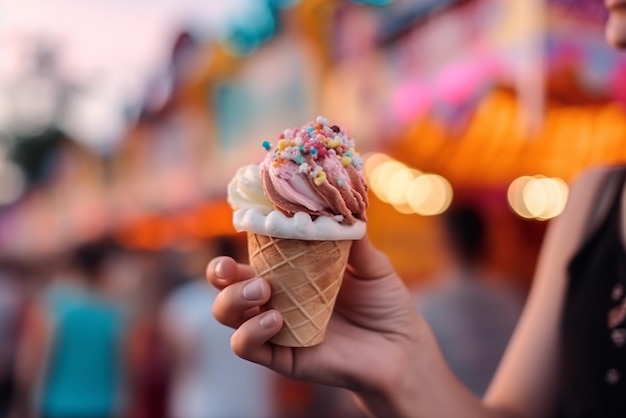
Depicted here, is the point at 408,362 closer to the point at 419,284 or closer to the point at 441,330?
the point at 441,330

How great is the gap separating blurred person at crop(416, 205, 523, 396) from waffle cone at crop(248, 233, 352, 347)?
2023 mm

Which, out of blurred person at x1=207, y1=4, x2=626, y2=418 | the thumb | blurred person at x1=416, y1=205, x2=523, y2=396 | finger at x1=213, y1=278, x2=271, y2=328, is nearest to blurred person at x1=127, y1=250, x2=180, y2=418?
blurred person at x1=416, y1=205, x2=523, y2=396

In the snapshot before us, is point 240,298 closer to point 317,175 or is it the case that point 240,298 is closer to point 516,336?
point 317,175

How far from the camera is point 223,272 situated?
53.1 inches

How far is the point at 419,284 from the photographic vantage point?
6.28 metres

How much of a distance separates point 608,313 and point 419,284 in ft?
15.3

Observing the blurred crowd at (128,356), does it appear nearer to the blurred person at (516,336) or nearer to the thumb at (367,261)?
the blurred person at (516,336)

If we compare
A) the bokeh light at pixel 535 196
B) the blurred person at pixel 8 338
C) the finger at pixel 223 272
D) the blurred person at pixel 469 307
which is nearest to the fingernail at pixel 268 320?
the finger at pixel 223 272

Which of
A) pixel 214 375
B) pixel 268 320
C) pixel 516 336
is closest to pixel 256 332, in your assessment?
pixel 268 320

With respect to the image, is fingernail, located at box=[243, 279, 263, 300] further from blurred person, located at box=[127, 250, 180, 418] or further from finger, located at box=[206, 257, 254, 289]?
blurred person, located at box=[127, 250, 180, 418]

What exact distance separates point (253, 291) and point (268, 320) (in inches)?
2.3

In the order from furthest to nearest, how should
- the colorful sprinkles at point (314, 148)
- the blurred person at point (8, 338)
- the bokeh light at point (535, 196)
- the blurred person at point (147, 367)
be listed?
the bokeh light at point (535, 196) < the blurred person at point (8, 338) < the blurred person at point (147, 367) < the colorful sprinkles at point (314, 148)

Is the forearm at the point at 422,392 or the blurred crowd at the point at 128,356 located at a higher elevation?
the blurred crowd at the point at 128,356

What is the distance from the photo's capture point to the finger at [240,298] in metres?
1.31
